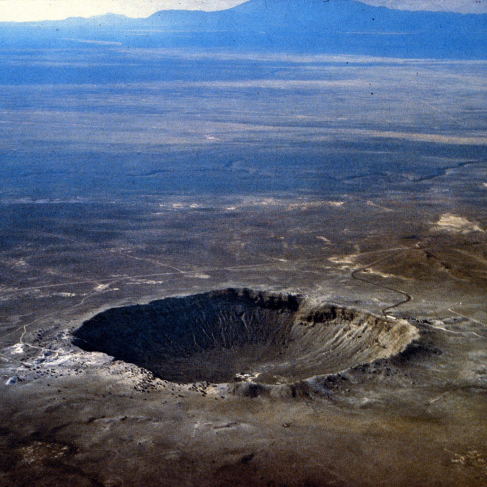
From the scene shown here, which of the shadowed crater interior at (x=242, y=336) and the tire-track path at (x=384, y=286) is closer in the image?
the shadowed crater interior at (x=242, y=336)

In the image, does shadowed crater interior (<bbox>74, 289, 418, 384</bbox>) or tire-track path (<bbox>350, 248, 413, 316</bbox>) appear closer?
shadowed crater interior (<bbox>74, 289, 418, 384</bbox>)

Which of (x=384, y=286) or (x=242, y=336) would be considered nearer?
(x=242, y=336)

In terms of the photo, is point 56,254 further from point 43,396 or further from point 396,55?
point 396,55

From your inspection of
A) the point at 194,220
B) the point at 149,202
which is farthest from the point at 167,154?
the point at 194,220

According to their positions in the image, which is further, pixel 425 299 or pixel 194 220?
pixel 194 220

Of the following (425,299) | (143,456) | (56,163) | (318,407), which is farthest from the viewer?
(56,163)

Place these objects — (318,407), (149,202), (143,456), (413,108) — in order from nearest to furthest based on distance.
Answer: (143,456), (318,407), (149,202), (413,108)

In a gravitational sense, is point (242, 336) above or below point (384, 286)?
below
